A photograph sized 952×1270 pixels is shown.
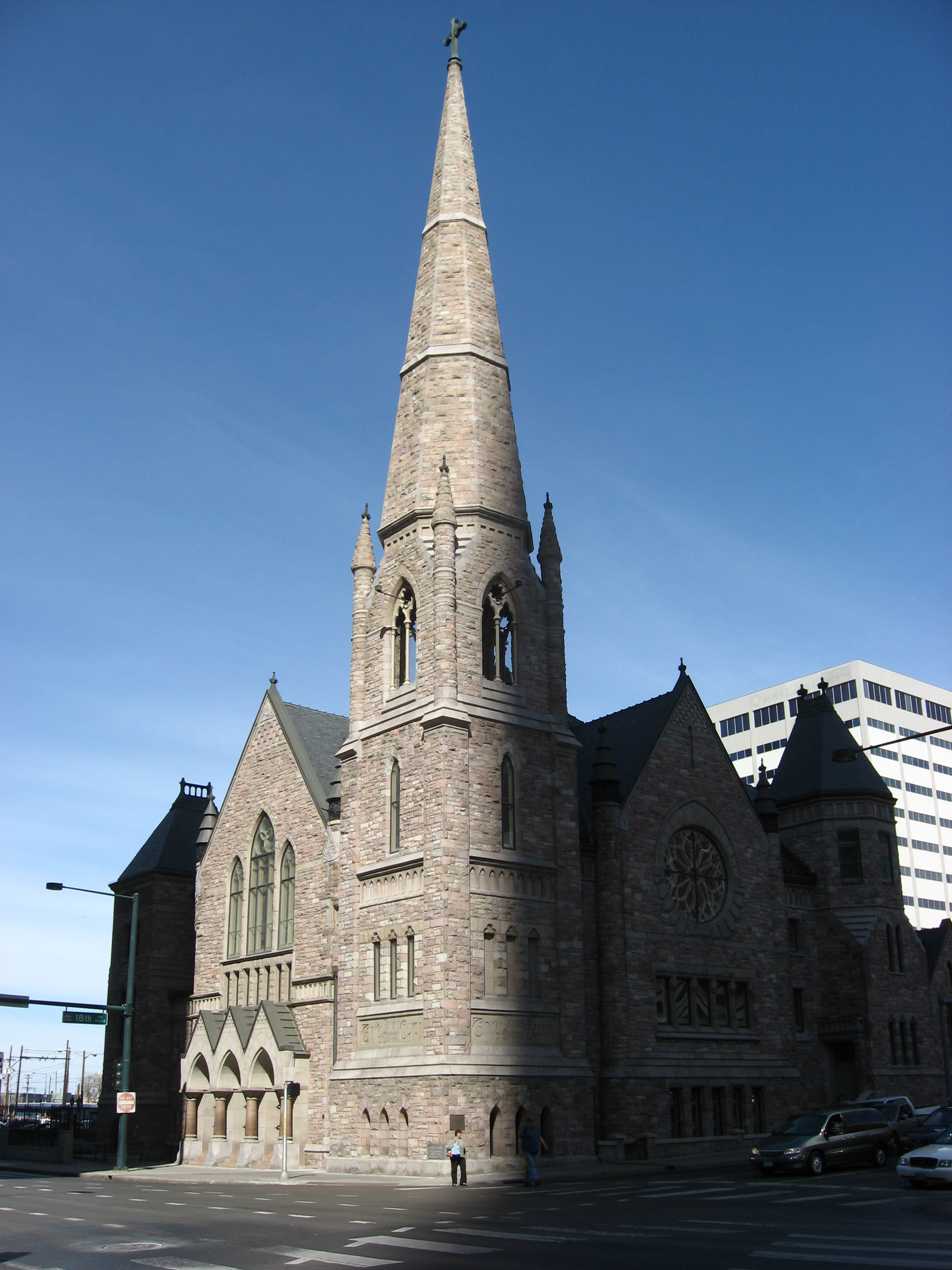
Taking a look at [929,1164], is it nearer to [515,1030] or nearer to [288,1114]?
[515,1030]

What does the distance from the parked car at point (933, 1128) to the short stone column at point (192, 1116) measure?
23482mm

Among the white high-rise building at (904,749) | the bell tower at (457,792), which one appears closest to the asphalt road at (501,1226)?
the bell tower at (457,792)

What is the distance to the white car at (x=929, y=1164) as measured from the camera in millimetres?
22516

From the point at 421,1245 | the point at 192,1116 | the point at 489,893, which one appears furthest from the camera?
the point at 192,1116

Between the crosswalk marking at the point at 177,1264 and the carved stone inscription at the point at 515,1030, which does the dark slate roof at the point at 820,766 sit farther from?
the crosswalk marking at the point at 177,1264

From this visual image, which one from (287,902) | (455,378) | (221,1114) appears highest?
(455,378)

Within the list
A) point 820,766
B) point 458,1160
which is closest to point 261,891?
point 458,1160

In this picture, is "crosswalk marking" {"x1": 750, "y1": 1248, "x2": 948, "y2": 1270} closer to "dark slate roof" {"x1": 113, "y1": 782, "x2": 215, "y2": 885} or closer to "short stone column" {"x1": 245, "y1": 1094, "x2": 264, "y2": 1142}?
"short stone column" {"x1": 245, "y1": 1094, "x2": 264, "y2": 1142}

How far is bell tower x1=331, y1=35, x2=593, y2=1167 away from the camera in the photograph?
32906mm

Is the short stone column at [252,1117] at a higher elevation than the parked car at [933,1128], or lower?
lower

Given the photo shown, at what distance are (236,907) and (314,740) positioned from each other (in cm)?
660

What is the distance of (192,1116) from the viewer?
40.3 m

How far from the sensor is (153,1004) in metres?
47.0

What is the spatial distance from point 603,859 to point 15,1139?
33750 mm
